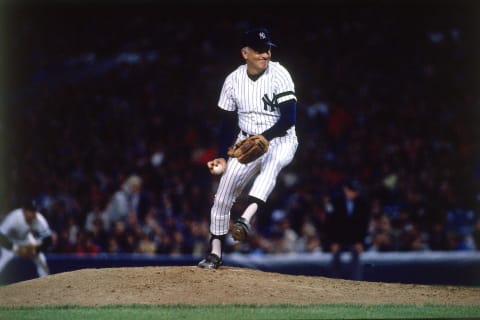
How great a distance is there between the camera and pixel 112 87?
56.5ft

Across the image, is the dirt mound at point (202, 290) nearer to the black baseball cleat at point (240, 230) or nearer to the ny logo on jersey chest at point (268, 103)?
→ the black baseball cleat at point (240, 230)

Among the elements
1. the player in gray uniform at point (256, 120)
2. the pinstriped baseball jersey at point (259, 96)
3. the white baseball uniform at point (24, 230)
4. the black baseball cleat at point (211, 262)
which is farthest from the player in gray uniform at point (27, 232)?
the pinstriped baseball jersey at point (259, 96)

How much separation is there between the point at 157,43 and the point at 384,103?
16.7 ft

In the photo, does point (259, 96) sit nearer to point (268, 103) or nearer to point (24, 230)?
point (268, 103)

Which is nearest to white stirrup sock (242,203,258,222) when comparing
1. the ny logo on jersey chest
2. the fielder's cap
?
the ny logo on jersey chest

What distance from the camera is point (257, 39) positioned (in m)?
8.04

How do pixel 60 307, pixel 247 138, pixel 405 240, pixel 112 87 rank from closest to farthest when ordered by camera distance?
pixel 60 307 < pixel 247 138 < pixel 405 240 < pixel 112 87

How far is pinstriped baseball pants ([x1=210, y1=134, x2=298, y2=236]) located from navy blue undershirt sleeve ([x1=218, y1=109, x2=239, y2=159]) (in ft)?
0.32

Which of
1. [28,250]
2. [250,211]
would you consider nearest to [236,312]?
[250,211]

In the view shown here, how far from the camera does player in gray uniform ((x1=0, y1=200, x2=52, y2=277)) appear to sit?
11383mm

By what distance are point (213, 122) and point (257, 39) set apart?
7632 millimetres

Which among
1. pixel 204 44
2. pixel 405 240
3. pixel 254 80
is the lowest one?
pixel 405 240

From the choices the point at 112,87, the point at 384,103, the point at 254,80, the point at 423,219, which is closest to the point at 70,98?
the point at 112,87

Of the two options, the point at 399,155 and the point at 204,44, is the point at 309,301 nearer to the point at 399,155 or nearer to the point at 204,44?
the point at 399,155
